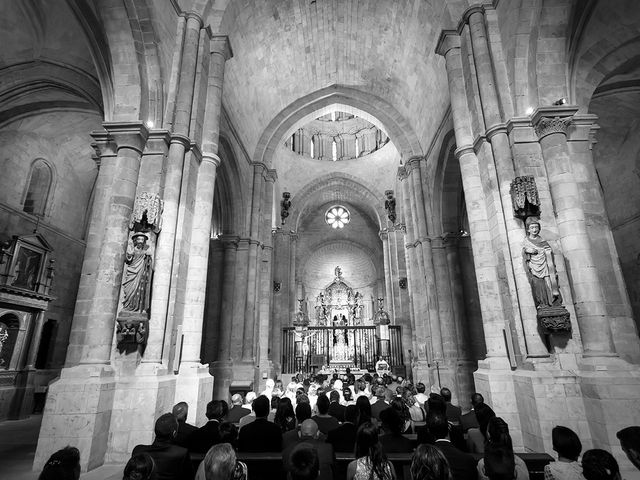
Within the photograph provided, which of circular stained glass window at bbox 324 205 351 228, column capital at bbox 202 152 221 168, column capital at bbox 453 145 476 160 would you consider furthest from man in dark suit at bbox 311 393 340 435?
circular stained glass window at bbox 324 205 351 228

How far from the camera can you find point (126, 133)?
6742 mm

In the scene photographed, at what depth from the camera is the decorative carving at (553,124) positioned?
6566 mm

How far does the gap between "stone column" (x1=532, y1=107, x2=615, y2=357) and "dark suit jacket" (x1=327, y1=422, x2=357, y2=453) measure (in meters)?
4.13

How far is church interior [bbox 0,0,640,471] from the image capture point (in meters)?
5.76

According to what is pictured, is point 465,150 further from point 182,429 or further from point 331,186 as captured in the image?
point 331,186

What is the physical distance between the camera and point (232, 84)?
38.9 ft

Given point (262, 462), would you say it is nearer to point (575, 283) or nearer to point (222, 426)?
point (222, 426)

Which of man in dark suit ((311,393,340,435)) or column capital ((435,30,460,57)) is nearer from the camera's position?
man in dark suit ((311,393,340,435))

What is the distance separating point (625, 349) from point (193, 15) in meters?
10.8

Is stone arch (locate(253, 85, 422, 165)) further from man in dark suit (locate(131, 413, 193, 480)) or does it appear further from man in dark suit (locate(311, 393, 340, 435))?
man in dark suit (locate(131, 413, 193, 480))

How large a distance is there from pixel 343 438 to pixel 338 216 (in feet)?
86.7

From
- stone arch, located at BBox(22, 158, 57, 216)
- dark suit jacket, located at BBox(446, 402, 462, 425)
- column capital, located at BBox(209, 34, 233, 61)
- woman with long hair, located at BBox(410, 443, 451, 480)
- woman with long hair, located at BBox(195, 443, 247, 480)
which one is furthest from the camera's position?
stone arch, located at BBox(22, 158, 57, 216)

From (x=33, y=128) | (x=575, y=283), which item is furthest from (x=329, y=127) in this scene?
(x=575, y=283)

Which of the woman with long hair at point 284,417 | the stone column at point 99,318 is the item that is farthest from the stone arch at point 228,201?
the woman with long hair at point 284,417
